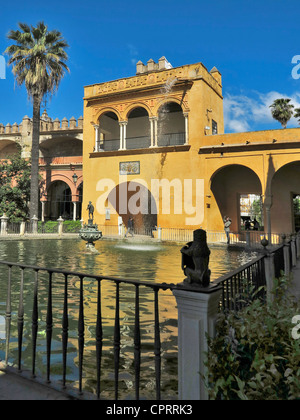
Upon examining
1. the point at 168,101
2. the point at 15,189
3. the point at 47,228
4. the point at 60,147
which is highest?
the point at 168,101

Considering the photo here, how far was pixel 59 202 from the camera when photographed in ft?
96.1

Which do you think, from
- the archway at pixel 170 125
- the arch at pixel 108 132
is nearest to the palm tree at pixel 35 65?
the arch at pixel 108 132

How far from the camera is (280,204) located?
67.7 feet

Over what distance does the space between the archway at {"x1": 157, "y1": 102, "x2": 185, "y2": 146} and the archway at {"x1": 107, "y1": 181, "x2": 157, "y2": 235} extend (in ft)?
13.3

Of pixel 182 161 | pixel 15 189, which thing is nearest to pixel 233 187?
pixel 182 161

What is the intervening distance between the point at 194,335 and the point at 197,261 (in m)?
0.47

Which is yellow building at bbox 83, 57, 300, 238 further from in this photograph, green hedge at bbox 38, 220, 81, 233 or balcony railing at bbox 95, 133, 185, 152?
green hedge at bbox 38, 220, 81, 233

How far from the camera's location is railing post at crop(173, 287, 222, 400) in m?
1.86

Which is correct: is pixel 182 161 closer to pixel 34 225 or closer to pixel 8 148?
pixel 34 225

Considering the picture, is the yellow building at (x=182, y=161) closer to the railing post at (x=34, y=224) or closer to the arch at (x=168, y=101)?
the arch at (x=168, y=101)

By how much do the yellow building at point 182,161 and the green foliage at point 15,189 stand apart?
5.95 metres

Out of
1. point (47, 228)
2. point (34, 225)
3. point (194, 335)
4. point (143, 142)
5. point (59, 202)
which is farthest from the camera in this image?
point (59, 202)

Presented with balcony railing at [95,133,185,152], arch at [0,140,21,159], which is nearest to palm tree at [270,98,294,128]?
balcony railing at [95,133,185,152]

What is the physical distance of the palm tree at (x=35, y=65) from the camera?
68.9 feet
